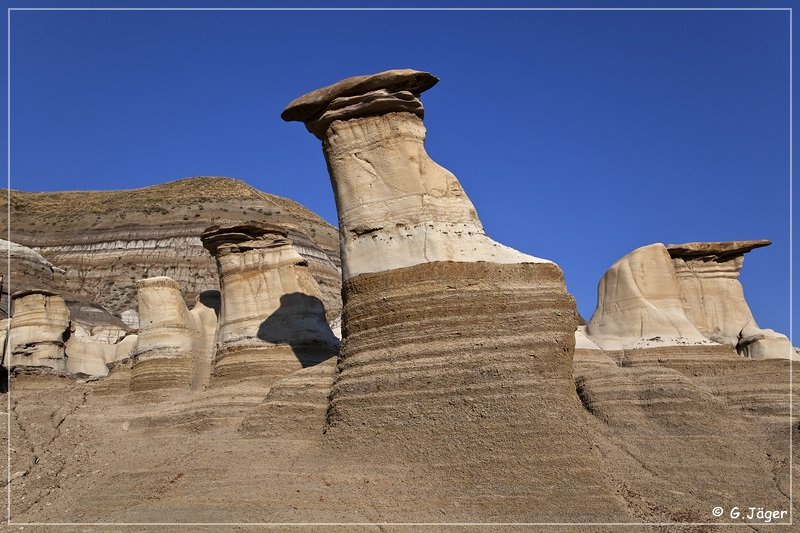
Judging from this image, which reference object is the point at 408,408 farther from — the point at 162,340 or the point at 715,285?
the point at 715,285

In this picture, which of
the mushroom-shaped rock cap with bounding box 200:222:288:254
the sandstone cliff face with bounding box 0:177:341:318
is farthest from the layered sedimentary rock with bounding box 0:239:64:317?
the mushroom-shaped rock cap with bounding box 200:222:288:254

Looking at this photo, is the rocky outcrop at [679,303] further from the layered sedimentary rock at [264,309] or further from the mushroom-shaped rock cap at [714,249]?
the layered sedimentary rock at [264,309]

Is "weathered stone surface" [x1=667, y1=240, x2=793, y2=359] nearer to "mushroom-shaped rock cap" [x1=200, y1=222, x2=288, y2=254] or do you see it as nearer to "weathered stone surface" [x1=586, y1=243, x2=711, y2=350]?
"weathered stone surface" [x1=586, y1=243, x2=711, y2=350]

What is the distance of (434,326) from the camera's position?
41.9 ft

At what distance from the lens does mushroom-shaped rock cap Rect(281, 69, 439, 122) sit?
14227mm

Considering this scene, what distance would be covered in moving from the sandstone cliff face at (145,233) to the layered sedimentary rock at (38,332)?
29.0 metres

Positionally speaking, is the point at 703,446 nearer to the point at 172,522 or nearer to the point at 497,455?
the point at 497,455

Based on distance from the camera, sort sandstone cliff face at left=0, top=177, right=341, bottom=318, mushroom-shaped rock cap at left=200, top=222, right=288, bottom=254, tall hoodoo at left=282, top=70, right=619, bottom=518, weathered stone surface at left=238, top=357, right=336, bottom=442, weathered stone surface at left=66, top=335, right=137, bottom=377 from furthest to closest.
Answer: sandstone cliff face at left=0, top=177, right=341, bottom=318
weathered stone surface at left=66, top=335, right=137, bottom=377
mushroom-shaped rock cap at left=200, top=222, right=288, bottom=254
weathered stone surface at left=238, top=357, right=336, bottom=442
tall hoodoo at left=282, top=70, right=619, bottom=518

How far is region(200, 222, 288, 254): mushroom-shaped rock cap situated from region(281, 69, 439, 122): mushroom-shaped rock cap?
684 centimetres

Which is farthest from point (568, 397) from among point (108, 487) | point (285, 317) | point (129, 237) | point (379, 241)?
point (129, 237)

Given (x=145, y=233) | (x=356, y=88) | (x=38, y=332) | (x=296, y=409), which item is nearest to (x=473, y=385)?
(x=296, y=409)

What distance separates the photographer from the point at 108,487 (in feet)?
43.2

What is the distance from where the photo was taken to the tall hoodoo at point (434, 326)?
1139cm

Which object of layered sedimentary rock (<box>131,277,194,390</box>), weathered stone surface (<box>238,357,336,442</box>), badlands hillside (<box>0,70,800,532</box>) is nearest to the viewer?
badlands hillside (<box>0,70,800,532</box>)
